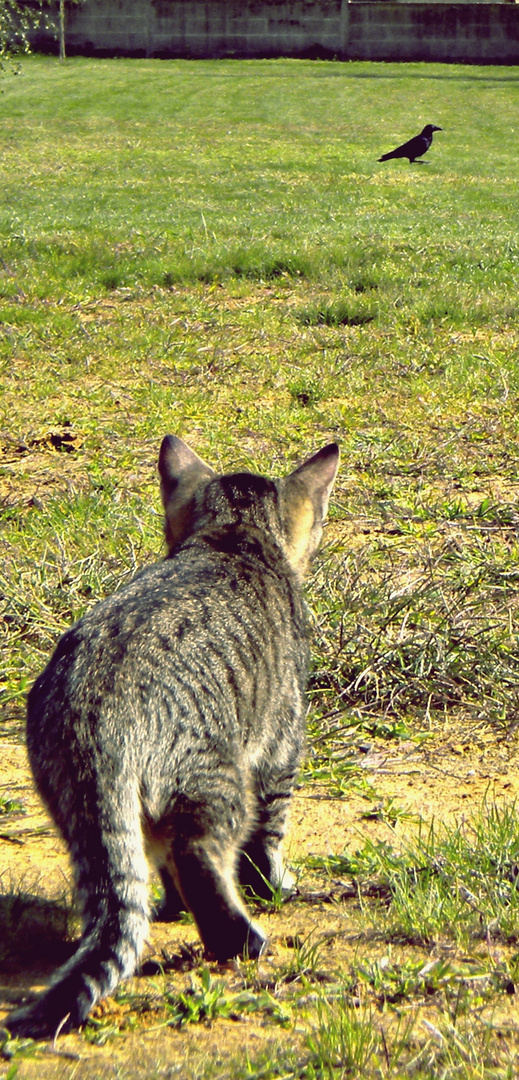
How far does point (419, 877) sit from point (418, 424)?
173 inches

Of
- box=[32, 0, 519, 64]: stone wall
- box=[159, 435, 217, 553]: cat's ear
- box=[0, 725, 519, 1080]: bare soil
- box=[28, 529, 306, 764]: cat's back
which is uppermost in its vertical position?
box=[32, 0, 519, 64]: stone wall

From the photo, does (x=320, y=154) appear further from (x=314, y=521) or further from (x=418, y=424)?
(x=314, y=521)

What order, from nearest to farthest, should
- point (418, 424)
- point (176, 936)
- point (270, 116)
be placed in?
point (176, 936) → point (418, 424) → point (270, 116)

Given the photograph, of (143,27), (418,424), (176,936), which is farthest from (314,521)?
(143,27)

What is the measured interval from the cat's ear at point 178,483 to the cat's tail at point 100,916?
1.31 metres

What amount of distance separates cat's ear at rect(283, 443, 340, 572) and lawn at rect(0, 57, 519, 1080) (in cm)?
70

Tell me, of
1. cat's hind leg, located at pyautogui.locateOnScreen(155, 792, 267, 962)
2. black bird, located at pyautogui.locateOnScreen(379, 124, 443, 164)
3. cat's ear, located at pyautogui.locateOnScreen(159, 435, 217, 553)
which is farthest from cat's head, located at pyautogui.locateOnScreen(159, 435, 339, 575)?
black bird, located at pyautogui.locateOnScreen(379, 124, 443, 164)

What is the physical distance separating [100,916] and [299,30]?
41.0m

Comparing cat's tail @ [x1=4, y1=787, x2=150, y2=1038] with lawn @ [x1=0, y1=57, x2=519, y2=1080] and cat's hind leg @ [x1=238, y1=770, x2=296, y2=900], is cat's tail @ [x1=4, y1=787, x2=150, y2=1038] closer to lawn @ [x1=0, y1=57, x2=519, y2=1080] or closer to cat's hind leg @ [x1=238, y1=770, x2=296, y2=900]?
lawn @ [x1=0, y1=57, x2=519, y2=1080]

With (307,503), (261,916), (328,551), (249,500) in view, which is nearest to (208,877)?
(261,916)

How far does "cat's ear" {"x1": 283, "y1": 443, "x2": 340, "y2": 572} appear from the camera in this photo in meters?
3.70

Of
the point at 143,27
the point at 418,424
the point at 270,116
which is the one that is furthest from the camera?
the point at 143,27

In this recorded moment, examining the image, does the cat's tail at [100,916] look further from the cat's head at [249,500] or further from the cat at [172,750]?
the cat's head at [249,500]

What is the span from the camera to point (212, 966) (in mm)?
2701
